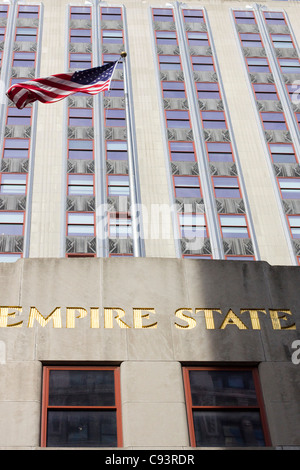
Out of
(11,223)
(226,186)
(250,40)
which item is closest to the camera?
(11,223)

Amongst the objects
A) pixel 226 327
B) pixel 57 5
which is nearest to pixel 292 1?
pixel 57 5

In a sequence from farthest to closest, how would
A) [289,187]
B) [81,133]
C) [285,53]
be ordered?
[285,53], [81,133], [289,187]

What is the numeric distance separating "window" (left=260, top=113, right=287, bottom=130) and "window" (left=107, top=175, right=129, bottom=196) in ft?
41.7

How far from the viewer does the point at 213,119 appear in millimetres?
52781

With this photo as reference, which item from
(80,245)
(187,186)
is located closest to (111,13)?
(187,186)

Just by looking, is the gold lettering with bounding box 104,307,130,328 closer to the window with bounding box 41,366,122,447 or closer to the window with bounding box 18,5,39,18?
the window with bounding box 41,366,122,447

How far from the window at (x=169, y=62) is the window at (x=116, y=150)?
9.30 meters

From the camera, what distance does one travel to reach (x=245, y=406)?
1376 cm

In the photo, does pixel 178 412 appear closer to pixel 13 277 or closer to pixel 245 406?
pixel 245 406

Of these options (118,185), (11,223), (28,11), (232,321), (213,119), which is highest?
(28,11)

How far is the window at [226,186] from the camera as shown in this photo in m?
48.6

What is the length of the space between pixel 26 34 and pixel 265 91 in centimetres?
2146

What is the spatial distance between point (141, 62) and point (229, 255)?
20628mm

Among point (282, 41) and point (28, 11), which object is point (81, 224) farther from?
point (282, 41)
